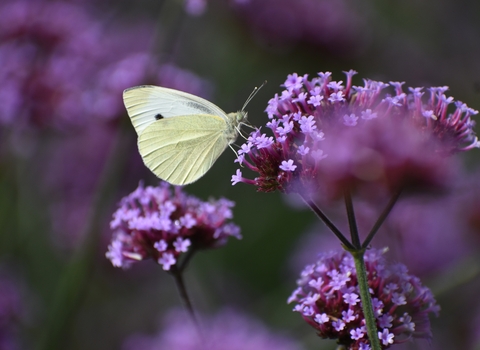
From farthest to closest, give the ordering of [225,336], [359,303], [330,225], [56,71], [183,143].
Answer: [56,71] < [225,336] < [183,143] < [359,303] < [330,225]

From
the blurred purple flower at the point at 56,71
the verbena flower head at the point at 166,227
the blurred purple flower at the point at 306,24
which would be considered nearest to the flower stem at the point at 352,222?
the verbena flower head at the point at 166,227

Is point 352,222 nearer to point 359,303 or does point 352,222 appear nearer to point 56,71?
point 359,303

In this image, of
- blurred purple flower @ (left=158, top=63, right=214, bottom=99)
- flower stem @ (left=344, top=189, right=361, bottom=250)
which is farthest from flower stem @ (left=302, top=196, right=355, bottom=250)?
blurred purple flower @ (left=158, top=63, right=214, bottom=99)

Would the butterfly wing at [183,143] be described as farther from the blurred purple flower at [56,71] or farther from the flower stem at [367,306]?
the flower stem at [367,306]

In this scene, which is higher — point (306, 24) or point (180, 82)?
point (306, 24)

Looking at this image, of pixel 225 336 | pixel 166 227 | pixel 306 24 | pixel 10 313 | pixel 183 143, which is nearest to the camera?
pixel 166 227

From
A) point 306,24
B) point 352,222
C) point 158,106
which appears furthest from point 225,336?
point 306,24

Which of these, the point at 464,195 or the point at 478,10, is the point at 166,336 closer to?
the point at 464,195
